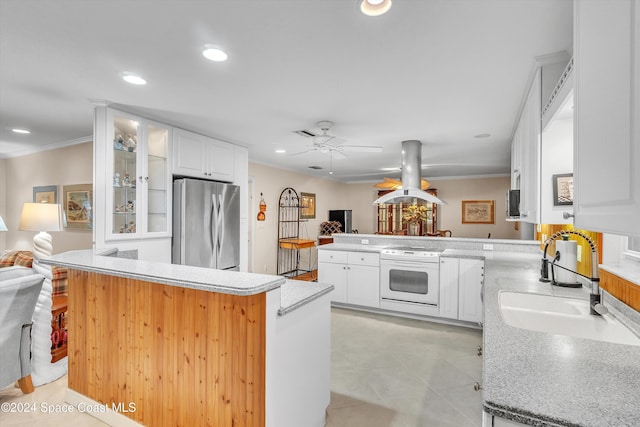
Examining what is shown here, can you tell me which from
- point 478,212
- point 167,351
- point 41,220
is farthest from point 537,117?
point 478,212

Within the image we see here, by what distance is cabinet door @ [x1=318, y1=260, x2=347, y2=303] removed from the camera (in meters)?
4.36

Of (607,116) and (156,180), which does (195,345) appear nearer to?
(607,116)

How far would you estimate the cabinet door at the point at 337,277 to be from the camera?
171 inches

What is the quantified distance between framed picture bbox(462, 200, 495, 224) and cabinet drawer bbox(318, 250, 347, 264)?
16.3 feet

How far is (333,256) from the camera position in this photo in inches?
174

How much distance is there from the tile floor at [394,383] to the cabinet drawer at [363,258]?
34.5 inches

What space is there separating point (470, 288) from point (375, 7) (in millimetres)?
3216

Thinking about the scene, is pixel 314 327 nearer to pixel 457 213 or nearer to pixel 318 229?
pixel 318 229

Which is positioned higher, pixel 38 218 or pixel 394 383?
pixel 38 218

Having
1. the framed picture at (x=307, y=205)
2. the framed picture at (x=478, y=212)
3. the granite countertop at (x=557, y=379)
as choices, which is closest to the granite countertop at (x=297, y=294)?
the granite countertop at (x=557, y=379)

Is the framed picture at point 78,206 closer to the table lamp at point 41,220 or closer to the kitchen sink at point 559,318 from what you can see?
the table lamp at point 41,220

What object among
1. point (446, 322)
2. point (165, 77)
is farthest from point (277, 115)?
point (446, 322)

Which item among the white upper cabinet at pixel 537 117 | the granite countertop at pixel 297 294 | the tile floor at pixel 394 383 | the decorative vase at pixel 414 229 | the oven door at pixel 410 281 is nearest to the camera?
the granite countertop at pixel 297 294

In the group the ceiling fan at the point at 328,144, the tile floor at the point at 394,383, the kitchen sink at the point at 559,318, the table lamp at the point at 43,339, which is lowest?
the tile floor at the point at 394,383
